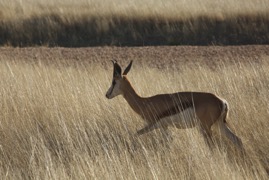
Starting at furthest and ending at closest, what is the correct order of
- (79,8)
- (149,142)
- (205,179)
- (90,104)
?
(79,8), (90,104), (149,142), (205,179)

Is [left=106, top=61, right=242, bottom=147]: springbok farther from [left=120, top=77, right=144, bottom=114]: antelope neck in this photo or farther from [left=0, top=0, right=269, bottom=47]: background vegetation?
[left=0, top=0, right=269, bottom=47]: background vegetation

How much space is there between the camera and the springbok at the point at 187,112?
237 inches

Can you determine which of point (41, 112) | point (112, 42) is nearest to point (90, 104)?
point (41, 112)

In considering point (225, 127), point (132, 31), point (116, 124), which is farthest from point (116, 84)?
point (132, 31)

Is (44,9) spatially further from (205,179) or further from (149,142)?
(205,179)

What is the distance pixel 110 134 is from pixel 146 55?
332 inches

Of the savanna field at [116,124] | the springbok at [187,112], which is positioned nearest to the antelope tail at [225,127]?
the springbok at [187,112]

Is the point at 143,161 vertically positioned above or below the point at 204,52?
below

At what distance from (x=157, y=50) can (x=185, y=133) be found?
29.9ft

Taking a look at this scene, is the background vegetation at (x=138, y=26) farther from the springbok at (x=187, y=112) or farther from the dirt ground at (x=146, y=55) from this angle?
the springbok at (x=187, y=112)

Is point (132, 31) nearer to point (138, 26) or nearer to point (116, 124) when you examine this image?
point (138, 26)

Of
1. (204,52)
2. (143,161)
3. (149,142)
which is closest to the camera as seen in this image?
(143,161)

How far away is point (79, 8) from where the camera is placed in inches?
780

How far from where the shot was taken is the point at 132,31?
17.9 meters
